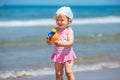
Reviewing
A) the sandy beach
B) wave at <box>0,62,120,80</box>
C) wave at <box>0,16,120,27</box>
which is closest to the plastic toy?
the sandy beach

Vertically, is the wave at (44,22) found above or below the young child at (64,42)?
above

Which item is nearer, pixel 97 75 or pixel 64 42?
pixel 64 42

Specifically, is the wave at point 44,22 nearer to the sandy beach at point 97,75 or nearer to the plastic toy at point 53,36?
the sandy beach at point 97,75

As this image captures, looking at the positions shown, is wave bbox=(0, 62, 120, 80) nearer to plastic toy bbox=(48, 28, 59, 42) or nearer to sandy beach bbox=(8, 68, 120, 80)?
sandy beach bbox=(8, 68, 120, 80)

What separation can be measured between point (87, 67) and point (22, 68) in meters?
1.12

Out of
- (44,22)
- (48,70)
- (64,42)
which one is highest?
(44,22)

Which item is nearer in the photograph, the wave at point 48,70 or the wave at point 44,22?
the wave at point 48,70

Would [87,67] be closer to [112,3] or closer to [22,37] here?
[22,37]

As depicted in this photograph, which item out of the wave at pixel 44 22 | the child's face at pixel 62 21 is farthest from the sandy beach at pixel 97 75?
the wave at pixel 44 22

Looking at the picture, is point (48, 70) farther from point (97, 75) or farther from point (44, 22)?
point (44, 22)

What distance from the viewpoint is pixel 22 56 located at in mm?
7340

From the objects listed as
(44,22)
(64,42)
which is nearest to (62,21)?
(64,42)

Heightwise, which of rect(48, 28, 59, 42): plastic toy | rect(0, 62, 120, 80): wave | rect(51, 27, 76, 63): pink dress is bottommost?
rect(51, 27, 76, 63): pink dress

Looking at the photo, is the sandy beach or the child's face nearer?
the child's face
